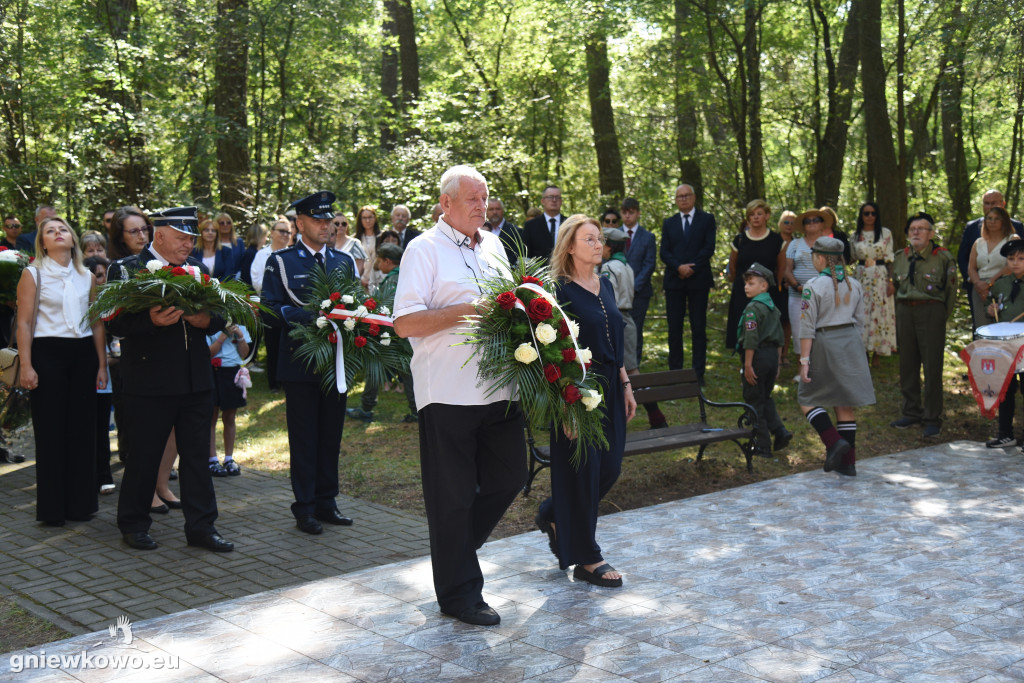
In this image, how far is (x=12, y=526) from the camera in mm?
7523

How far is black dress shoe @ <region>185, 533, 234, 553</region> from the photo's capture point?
6840 millimetres

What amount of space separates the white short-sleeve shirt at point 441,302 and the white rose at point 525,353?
0.25m

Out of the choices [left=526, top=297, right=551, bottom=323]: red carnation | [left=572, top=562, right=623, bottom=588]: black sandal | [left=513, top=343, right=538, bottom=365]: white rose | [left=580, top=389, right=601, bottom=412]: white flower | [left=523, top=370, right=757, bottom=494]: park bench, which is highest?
[left=526, top=297, right=551, bottom=323]: red carnation

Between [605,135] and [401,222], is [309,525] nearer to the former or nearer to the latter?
[401,222]

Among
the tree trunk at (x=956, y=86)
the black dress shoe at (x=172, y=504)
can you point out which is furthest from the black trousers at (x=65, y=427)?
the tree trunk at (x=956, y=86)

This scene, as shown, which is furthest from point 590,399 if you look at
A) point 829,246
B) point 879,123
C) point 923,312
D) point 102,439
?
point 879,123

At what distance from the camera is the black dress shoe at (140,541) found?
6.88m

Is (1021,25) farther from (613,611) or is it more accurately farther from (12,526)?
(12,526)

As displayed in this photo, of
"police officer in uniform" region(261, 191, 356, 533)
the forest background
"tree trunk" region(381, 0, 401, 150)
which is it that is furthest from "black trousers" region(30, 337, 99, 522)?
"tree trunk" region(381, 0, 401, 150)

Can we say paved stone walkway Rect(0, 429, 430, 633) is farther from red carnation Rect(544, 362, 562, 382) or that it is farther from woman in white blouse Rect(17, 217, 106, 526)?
red carnation Rect(544, 362, 562, 382)

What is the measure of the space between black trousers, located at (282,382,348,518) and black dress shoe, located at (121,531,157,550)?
1.02 m

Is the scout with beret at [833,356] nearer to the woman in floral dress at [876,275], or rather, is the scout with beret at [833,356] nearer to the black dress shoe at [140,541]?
the woman in floral dress at [876,275]

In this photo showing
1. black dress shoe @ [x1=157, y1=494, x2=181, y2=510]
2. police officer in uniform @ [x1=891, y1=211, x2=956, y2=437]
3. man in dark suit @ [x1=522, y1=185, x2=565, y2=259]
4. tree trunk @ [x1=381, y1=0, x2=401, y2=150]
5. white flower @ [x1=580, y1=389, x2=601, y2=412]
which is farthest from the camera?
tree trunk @ [x1=381, y1=0, x2=401, y2=150]

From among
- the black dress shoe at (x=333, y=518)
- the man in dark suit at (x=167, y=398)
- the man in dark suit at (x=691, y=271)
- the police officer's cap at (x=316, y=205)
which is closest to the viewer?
the man in dark suit at (x=167, y=398)
